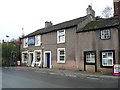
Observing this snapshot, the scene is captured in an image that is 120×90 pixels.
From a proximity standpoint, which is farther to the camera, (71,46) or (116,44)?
(71,46)

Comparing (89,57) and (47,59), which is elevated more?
(89,57)

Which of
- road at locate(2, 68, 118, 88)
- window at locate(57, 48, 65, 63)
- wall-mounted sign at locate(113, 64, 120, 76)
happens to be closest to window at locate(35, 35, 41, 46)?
window at locate(57, 48, 65, 63)

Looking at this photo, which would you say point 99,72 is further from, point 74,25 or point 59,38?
point 59,38

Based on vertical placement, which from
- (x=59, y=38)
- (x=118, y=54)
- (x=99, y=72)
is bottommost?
(x=99, y=72)

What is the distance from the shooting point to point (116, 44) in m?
23.7

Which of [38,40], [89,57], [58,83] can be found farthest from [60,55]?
[58,83]

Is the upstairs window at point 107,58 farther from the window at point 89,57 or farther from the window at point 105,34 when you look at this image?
the window at point 105,34

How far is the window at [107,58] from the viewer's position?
24.1m

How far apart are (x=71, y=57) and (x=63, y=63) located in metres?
1.91

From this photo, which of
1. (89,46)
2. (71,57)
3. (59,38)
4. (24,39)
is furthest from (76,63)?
(24,39)

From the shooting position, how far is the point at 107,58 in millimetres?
24516

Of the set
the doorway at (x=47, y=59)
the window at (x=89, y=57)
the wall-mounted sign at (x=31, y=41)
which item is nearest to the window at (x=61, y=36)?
the doorway at (x=47, y=59)

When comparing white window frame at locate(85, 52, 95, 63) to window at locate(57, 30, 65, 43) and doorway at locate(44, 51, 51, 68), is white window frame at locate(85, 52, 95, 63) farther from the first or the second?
doorway at locate(44, 51, 51, 68)

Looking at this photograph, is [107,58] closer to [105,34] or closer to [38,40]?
[105,34]
